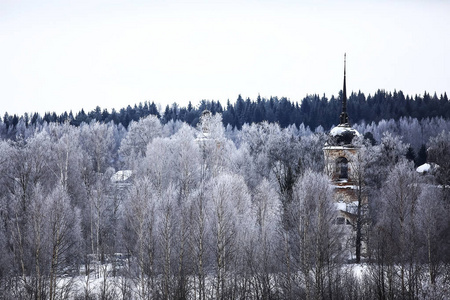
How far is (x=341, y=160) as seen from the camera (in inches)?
1217

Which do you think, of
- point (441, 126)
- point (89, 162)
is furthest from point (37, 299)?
point (441, 126)

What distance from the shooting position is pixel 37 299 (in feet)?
74.6

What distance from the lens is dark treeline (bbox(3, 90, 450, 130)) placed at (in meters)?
88.4

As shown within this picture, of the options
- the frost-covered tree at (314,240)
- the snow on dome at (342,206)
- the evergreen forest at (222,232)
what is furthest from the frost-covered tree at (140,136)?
the frost-covered tree at (314,240)

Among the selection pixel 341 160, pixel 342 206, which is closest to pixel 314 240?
pixel 342 206

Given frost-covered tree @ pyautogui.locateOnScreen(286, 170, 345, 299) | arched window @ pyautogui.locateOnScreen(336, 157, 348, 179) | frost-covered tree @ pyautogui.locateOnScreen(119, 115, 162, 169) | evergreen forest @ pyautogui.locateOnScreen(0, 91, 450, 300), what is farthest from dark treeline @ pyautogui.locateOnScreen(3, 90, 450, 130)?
frost-covered tree @ pyautogui.locateOnScreen(286, 170, 345, 299)

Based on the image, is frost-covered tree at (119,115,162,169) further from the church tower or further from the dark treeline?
the dark treeline

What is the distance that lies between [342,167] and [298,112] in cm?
6407

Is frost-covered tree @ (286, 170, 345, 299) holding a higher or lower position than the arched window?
lower

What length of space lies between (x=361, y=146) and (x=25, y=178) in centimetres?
1781

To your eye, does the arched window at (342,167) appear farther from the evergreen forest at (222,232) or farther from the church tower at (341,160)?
the evergreen forest at (222,232)

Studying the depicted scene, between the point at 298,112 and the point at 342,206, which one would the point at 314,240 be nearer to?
the point at 342,206

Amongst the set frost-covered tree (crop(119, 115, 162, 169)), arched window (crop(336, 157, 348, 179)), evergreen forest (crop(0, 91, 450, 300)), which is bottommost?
evergreen forest (crop(0, 91, 450, 300))

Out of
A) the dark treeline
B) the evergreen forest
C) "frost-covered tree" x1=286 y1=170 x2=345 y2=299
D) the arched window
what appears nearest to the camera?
"frost-covered tree" x1=286 y1=170 x2=345 y2=299
